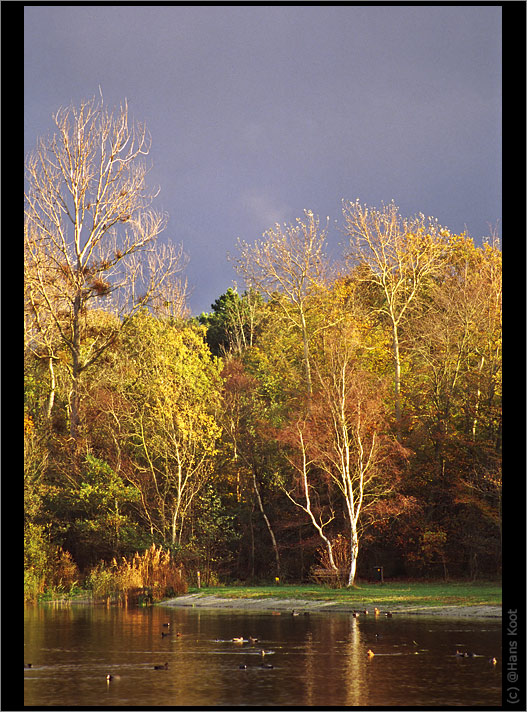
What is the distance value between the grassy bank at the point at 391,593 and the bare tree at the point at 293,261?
37.1ft

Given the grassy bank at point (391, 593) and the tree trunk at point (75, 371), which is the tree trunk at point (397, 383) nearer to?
the grassy bank at point (391, 593)

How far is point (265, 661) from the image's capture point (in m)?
14.2

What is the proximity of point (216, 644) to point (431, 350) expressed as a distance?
2600 centimetres

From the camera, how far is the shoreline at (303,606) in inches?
848

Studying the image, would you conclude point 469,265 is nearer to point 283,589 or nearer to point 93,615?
point 283,589

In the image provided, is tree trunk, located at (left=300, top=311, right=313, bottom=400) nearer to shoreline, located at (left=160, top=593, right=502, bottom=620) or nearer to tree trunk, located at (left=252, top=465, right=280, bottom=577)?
tree trunk, located at (left=252, top=465, right=280, bottom=577)

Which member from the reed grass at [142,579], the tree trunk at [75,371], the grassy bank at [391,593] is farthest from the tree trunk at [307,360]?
the reed grass at [142,579]

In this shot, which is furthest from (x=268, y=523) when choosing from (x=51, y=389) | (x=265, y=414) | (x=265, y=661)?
(x=265, y=661)

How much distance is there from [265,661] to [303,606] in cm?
1070

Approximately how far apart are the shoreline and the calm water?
3.53 ft

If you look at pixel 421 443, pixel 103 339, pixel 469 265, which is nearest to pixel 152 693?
pixel 421 443

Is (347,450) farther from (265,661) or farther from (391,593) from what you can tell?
(265,661)

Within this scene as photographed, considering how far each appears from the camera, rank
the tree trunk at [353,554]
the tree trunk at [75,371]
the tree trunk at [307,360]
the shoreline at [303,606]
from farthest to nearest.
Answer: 1. the tree trunk at [307,360]
2. the tree trunk at [75,371]
3. the tree trunk at [353,554]
4. the shoreline at [303,606]

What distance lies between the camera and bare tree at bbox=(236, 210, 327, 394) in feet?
125
